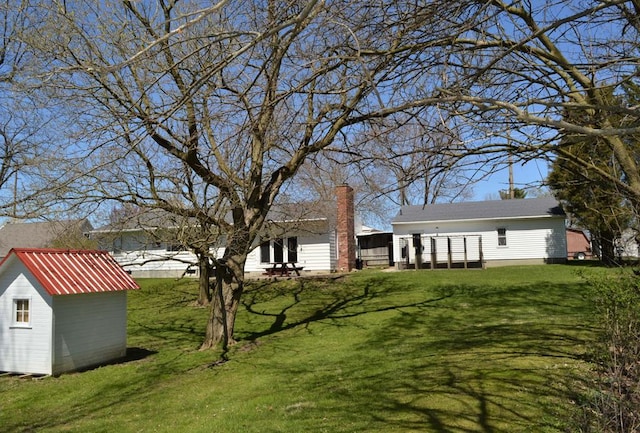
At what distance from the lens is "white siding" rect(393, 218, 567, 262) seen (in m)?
28.4

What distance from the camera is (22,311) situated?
434 inches

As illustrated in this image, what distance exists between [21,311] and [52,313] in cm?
106

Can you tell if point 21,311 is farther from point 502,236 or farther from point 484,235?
point 502,236

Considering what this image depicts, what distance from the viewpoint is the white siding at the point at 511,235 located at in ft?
Result: 93.3

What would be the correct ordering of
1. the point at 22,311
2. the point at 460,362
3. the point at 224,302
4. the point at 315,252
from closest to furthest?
the point at 460,362 < the point at 22,311 < the point at 224,302 < the point at 315,252

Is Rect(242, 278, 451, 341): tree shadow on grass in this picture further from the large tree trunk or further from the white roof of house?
the white roof of house

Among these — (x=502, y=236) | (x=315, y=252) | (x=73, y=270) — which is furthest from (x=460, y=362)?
(x=502, y=236)

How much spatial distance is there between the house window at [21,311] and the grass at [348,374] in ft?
4.13

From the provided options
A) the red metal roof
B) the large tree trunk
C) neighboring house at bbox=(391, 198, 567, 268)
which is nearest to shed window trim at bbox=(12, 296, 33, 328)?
the red metal roof

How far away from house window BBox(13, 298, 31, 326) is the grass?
1.26m

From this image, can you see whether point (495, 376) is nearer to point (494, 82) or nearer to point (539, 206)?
point (494, 82)

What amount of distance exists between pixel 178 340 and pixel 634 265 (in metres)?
11.5

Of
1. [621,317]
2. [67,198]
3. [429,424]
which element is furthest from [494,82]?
[67,198]

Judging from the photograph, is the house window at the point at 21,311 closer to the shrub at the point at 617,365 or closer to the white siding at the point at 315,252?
the shrub at the point at 617,365
